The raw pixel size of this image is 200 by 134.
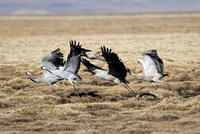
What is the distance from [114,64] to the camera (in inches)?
404

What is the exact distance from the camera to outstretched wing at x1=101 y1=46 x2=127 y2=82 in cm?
996

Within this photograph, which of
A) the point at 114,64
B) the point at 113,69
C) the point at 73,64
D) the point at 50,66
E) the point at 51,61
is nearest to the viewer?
the point at 114,64

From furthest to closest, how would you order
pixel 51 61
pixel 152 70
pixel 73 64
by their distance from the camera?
1. pixel 51 61
2. pixel 152 70
3. pixel 73 64

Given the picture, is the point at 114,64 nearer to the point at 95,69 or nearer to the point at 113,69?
the point at 113,69

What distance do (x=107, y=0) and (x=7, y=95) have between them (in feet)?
548

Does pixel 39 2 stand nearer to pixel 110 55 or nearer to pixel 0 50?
pixel 0 50

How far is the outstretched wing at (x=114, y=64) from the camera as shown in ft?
32.7

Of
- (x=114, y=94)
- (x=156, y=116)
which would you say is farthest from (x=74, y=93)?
(x=156, y=116)

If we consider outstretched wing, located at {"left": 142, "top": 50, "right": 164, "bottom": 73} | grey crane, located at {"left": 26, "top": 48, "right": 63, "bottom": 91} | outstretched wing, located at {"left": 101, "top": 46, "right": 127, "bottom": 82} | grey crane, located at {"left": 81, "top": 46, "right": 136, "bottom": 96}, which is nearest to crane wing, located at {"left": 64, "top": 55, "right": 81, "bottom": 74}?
grey crane, located at {"left": 81, "top": 46, "right": 136, "bottom": 96}

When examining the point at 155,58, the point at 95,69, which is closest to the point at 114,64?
the point at 95,69

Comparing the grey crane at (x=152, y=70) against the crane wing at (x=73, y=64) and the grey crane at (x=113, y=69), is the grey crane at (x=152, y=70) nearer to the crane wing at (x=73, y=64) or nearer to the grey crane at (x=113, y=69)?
the grey crane at (x=113, y=69)

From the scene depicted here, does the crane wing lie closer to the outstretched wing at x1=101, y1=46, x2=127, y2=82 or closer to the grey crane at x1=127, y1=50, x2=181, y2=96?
the outstretched wing at x1=101, y1=46, x2=127, y2=82

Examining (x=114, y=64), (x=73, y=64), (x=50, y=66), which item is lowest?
(x=50, y=66)

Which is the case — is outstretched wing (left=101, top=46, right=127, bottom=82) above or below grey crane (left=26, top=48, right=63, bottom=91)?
above
